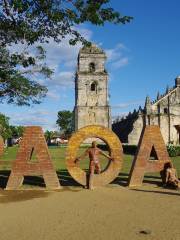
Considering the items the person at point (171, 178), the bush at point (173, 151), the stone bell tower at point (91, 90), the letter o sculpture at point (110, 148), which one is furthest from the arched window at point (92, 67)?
the person at point (171, 178)

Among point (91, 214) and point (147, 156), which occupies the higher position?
point (147, 156)

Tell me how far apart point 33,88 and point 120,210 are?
42.5ft

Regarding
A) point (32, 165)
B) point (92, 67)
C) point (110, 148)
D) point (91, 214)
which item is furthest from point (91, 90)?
point (91, 214)

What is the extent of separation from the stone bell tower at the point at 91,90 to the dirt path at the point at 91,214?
4147 centimetres

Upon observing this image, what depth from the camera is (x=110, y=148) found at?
11.7 meters

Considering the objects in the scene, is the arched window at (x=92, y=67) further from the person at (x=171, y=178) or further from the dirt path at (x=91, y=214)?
the dirt path at (x=91, y=214)

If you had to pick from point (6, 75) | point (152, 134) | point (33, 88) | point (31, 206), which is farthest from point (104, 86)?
point (31, 206)

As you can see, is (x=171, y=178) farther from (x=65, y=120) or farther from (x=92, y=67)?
(x=65, y=120)

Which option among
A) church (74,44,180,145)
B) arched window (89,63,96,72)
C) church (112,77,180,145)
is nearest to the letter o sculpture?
church (74,44,180,145)

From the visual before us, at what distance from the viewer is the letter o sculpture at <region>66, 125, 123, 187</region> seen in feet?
37.5

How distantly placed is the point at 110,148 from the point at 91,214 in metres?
4.25

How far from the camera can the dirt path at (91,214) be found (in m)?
6.25

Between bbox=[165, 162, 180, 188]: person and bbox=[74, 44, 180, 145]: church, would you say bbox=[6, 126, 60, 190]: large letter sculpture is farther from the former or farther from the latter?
bbox=[74, 44, 180, 145]: church

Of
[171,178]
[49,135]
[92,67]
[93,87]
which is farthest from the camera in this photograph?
[49,135]
